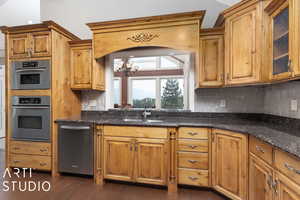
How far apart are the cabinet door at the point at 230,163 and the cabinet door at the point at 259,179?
0.09 metres

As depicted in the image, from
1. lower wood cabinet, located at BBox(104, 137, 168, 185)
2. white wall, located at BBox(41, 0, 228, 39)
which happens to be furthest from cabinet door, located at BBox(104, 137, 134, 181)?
white wall, located at BBox(41, 0, 228, 39)

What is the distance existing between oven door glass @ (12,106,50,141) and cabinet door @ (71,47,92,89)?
0.65 meters

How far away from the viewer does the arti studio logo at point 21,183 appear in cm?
235

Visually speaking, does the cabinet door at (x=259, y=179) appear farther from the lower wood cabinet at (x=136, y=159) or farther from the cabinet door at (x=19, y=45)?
the cabinet door at (x=19, y=45)

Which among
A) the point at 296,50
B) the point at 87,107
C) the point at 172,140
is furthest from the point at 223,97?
the point at 87,107

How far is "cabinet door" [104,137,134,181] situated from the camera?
240 centimetres

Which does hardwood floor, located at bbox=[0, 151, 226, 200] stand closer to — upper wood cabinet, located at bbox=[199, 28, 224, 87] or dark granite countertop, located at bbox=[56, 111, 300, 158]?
dark granite countertop, located at bbox=[56, 111, 300, 158]

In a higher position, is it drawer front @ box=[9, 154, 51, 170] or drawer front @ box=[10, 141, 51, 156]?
drawer front @ box=[10, 141, 51, 156]

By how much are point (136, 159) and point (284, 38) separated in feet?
7.18

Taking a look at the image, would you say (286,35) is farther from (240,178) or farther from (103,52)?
(103,52)

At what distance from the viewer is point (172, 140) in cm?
230

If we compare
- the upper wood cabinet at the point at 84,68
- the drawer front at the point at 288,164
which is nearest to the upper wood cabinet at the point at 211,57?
the drawer front at the point at 288,164

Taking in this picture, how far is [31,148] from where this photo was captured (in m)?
2.78

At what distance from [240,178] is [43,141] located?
9.34 feet
